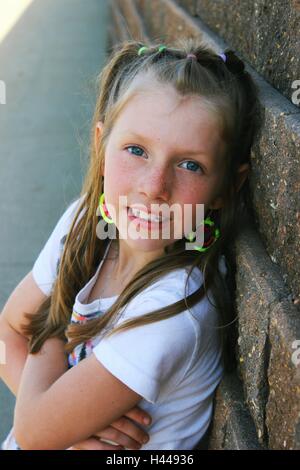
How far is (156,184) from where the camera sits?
171cm

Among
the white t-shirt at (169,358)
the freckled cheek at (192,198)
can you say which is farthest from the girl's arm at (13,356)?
the freckled cheek at (192,198)

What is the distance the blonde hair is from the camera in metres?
1.75

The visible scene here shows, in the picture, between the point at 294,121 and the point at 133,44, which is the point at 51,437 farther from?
the point at 133,44

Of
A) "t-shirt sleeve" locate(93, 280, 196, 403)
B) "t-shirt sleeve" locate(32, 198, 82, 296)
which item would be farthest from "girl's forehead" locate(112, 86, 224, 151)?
→ "t-shirt sleeve" locate(32, 198, 82, 296)

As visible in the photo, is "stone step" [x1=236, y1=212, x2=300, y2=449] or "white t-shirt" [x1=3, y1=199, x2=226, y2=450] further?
"white t-shirt" [x1=3, y1=199, x2=226, y2=450]

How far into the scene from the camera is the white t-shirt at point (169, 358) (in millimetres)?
1631

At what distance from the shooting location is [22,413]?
1.87 meters

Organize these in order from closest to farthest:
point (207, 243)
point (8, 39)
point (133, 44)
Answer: point (207, 243), point (133, 44), point (8, 39)

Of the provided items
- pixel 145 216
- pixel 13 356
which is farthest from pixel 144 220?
pixel 13 356

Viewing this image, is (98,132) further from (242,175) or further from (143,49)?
(242,175)

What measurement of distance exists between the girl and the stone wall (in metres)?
0.07

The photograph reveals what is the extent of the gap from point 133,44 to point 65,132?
10.2 ft

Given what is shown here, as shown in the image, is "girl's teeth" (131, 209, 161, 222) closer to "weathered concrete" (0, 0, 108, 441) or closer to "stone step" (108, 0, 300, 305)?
"stone step" (108, 0, 300, 305)

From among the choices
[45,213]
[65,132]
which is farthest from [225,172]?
[65,132]
